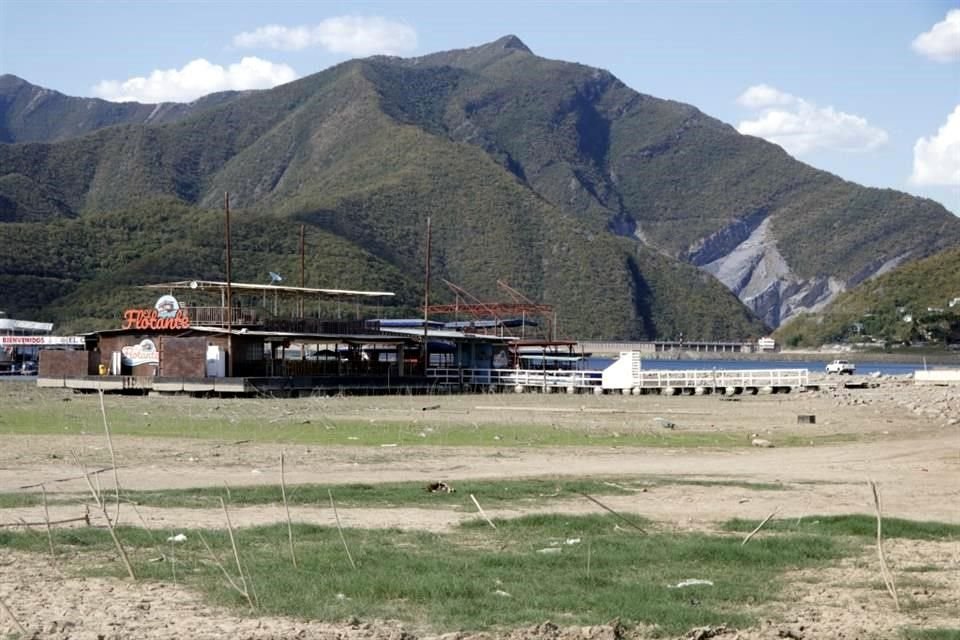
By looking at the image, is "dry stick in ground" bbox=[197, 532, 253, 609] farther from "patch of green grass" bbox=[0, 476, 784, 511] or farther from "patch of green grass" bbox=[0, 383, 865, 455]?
"patch of green grass" bbox=[0, 383, 865, 455]

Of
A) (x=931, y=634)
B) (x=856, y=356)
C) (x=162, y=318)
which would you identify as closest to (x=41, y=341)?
(x=162, y=318)

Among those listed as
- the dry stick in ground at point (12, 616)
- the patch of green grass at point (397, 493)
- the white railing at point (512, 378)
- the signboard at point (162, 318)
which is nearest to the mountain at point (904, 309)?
the white railing at point (512, 378)

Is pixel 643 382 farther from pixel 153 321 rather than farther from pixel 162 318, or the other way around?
pixel 153 321

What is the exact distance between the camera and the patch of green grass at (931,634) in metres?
11.9

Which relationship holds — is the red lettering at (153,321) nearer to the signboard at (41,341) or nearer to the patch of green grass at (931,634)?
the signboard at (41,341)

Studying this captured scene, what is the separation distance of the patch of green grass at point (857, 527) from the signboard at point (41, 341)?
78.9 m

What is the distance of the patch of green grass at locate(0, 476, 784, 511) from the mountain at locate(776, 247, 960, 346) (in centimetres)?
14574

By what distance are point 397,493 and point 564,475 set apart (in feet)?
15.9

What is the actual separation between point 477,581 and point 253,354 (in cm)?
Answer: 5476

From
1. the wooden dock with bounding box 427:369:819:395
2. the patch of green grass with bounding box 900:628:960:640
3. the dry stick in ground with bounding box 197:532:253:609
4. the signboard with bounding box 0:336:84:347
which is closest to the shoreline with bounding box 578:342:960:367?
the signboard with bounding box 0:336:84:347

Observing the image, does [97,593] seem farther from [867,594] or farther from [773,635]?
[867,594]

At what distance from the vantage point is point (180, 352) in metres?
64.8

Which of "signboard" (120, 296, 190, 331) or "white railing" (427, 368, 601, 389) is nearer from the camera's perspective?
"signboard" (120, 296, 190, 331)

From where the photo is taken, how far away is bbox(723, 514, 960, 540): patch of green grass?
57.6 ft
